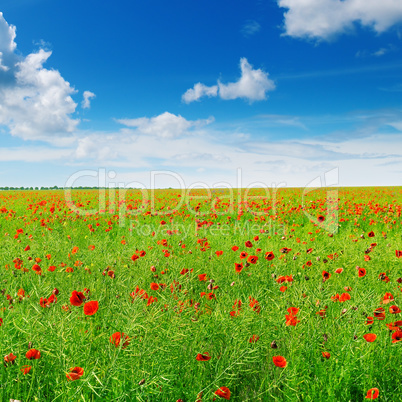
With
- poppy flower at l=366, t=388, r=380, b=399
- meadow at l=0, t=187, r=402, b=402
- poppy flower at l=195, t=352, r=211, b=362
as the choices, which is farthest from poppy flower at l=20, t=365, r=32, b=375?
poppy flower at l=366, t=388, r=380, b=399

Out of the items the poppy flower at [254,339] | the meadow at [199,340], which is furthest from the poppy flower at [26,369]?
the poppy flower at [254,339]

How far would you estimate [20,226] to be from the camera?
25.5ft

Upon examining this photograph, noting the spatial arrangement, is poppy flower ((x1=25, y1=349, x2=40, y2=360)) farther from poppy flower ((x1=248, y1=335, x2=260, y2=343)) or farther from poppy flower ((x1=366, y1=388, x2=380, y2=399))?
poppy flower ((x1=366, y1=388, x2=380, y2=399))

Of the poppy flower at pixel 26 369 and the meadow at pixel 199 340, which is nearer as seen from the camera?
the poppy flower at pixel 26 369

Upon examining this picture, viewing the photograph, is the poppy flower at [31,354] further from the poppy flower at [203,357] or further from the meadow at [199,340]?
the poppy flower at [203,357]

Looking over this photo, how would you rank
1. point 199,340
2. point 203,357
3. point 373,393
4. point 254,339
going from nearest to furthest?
point 373,393 < point 203,357 < point 254,339 < point 199,340

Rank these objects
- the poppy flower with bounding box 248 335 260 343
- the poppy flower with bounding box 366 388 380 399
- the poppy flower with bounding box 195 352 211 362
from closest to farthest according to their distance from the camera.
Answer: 1. the poppy flower with bounding box 366 388 380 399
2. the poppy flower with bounding box 195 352 211 362
3. the poppy flower with bounding box 248 335 260 343

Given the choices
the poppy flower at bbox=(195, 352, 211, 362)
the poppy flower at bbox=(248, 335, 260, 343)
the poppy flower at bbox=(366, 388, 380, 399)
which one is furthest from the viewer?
the poppy flower at bbox=(248, 335, 260, 343)

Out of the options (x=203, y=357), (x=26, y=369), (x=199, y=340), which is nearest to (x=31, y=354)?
(x=26, y=369)

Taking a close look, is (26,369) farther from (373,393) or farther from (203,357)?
(373,393)

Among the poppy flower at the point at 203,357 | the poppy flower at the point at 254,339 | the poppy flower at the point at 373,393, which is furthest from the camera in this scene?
the poppy flower at the point at 254,339

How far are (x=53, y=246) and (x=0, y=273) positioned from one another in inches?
46.1

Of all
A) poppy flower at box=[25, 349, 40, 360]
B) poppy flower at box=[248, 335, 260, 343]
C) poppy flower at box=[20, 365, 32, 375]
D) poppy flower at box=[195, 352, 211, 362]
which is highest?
poppy flower at box=[25, 349, 40, 360]

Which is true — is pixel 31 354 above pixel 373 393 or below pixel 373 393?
→ above
